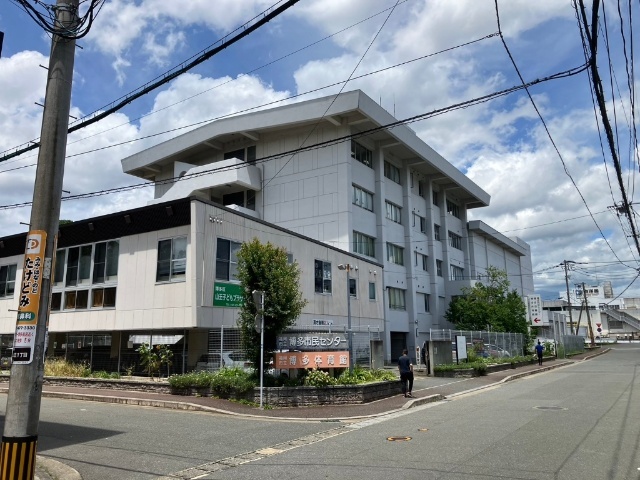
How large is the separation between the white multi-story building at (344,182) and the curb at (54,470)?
2141cm

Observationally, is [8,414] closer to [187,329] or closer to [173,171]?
[187,329]

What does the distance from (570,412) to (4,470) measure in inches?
505

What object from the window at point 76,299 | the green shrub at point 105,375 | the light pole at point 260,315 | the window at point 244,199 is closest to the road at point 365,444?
the light pole at point 260,315

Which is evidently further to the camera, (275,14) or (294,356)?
(294,356)

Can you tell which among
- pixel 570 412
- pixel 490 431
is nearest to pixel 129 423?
pixel 490 431

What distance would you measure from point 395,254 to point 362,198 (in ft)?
21.7

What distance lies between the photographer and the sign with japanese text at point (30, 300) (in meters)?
5.85

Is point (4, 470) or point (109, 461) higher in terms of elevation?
point (4, 470)

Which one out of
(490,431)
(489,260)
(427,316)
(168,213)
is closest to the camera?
(490,431)

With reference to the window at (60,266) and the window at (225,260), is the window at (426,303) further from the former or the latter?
the window at (60,266)

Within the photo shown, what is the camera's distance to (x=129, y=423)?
12.5m

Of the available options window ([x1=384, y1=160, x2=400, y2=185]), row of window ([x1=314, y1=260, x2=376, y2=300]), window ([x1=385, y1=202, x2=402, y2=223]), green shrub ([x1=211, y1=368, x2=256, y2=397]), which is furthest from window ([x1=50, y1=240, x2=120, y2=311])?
window ([x1=384, y1=160, x2=400, y2=185])

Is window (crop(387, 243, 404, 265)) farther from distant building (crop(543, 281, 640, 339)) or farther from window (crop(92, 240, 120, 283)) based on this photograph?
distant building (crop(543, 281, 640, 339))

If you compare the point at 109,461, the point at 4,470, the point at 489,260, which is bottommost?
the point at 109,461
